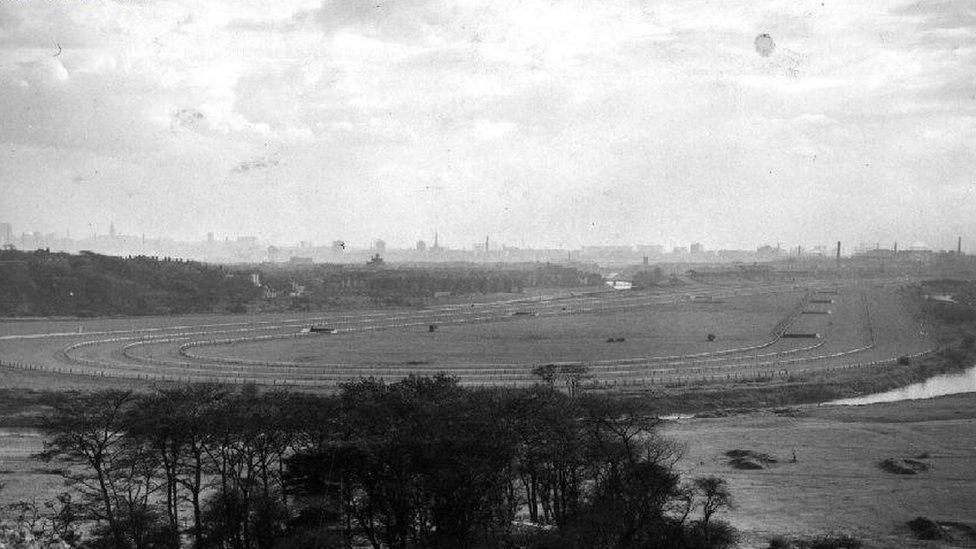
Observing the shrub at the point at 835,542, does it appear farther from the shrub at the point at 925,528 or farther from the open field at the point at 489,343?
the open field at the point at 489,343

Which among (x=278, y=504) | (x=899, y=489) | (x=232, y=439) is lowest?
(x=899, y=489)

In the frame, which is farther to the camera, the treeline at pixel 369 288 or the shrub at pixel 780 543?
the treeline at pixel 369 288

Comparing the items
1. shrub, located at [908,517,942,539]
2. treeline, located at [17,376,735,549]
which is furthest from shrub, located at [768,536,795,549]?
shrub, located at [908,517,942,539]

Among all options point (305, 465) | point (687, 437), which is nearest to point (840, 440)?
point (687, 437)

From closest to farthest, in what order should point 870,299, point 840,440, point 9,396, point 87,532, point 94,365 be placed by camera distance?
point 87,532, point 840,440, point 9,396, point 94,365, point 870,299

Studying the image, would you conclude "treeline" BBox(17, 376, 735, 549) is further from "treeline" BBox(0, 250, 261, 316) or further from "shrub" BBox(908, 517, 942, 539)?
"treeline" BBox(0, 250, 261, 316)

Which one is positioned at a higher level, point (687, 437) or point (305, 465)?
point (305, 465)

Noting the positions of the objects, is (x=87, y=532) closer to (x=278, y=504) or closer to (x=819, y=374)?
(x=278, y=504)

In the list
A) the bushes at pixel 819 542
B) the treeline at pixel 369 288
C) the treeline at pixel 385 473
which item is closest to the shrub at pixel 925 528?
the bushes at pixel 819 542
